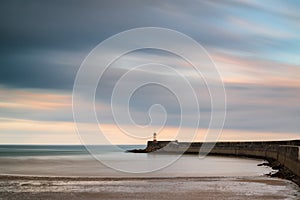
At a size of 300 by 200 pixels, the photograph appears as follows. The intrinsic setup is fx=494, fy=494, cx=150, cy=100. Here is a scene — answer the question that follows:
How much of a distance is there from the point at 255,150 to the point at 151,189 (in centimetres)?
3738

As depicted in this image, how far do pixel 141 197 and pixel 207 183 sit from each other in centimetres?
570

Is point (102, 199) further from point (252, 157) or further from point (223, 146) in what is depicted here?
point (223, 146)

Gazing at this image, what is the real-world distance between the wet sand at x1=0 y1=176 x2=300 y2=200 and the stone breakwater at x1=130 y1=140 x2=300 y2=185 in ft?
4.73

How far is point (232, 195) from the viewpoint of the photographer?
1697 cm

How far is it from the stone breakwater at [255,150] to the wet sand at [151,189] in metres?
1.44

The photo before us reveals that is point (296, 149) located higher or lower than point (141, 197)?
higher

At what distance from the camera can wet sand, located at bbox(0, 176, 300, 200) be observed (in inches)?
662

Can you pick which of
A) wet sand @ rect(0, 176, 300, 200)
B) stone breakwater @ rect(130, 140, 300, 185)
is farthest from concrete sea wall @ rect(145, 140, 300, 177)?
wet sand @ rect(0, 176, 300, 200)

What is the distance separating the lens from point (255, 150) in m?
54.5

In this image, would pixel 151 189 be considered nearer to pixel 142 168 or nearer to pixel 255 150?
pixel 142 168

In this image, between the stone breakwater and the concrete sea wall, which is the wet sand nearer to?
the stone breakwater

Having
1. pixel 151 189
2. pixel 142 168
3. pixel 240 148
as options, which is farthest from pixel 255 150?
pixel 151 189

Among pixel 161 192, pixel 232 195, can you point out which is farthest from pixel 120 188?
pixel 232 195

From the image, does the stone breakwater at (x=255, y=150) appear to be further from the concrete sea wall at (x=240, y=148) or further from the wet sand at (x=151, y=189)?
the wet sand at (x=151, y=189)
